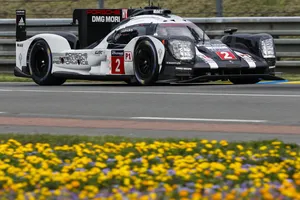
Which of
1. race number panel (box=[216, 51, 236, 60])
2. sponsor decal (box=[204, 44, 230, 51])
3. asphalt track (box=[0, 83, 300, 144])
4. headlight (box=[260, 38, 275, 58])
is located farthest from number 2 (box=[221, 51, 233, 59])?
headlight (box=[260, 38, 275, 58])

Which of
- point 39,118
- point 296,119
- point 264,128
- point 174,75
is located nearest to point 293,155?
point 264,128

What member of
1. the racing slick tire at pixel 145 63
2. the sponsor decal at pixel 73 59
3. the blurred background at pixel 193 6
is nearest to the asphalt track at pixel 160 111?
the racing slick tire at pixel 145 63

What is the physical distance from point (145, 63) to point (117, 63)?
0.65m

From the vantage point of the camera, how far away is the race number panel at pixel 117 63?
16.1 metres

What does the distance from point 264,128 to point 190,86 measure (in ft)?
19.9

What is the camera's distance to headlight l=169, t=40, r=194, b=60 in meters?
15.2

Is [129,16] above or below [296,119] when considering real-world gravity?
above

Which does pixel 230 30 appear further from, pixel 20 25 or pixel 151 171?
pixel 151 171

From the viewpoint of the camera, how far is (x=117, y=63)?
53.0 feet

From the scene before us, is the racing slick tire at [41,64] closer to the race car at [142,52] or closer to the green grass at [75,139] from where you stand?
the race car at [142,52]

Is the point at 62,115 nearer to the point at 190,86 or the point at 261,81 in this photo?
the point at 190,86

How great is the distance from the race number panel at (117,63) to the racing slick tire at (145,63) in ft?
1.00

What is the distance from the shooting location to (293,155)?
7.38m

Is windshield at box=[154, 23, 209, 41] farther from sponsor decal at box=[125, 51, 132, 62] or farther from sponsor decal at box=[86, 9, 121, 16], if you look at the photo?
sponsor decal at box=[86, 9, 121, 16]
